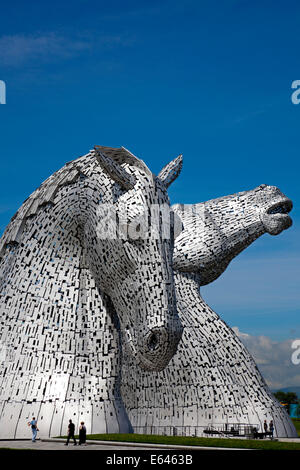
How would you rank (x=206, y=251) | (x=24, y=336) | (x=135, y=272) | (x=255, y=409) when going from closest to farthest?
(x=135, y=272) → (x=24, y=336) → (x=255, y=409) → (x=206, y=251)

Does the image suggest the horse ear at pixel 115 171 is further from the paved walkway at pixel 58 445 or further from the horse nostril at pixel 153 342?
the paved walkway at pixel 58 445

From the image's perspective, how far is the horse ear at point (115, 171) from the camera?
6293mm

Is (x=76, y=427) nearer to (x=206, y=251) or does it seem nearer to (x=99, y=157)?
(x=99, y=157)

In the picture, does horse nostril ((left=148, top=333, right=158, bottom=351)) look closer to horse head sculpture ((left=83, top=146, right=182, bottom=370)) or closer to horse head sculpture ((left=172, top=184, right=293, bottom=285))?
horse head sculpture ((left=83, top=146, right=182, bottom=370))

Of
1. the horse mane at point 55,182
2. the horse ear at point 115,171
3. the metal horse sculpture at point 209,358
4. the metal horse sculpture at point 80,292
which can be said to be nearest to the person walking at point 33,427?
the metal horse sculpture at point 80,292

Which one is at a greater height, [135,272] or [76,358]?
[135,272]

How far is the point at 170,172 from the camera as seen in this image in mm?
7020

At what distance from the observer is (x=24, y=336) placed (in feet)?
22.1

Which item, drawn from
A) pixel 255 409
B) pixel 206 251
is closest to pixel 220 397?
pixel 255 409

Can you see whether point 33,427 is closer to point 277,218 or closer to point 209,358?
point 209,358
